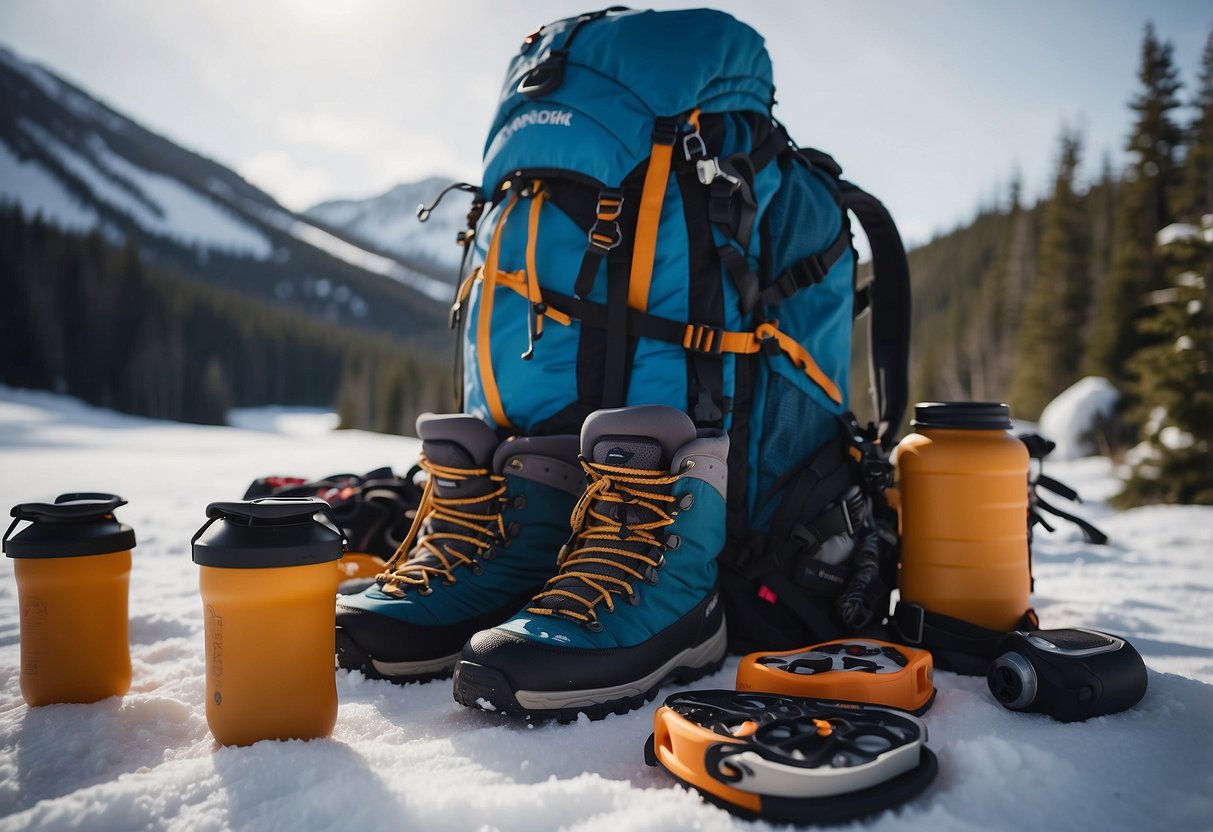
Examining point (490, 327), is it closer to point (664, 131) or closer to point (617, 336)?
point (617, 336)

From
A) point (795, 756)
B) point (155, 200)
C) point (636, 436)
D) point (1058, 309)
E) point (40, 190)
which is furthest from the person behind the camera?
point (155, 200)

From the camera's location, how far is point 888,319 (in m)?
2.43

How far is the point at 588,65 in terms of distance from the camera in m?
1.93

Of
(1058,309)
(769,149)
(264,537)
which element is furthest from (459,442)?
(1058,309)

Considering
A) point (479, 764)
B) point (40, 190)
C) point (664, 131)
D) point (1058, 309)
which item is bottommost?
point (479, 764)

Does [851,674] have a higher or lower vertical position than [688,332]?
lower

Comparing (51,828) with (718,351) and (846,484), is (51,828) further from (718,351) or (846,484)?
(846,484)

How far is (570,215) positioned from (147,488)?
5344mm

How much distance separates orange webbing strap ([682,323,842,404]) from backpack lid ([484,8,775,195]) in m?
0.46

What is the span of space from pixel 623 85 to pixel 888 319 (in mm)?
1225

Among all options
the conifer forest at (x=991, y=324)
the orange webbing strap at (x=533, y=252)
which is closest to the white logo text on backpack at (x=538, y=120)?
the orange webbing strap at (x=533, y=252)

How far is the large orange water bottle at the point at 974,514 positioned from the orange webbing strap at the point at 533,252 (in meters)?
1.03

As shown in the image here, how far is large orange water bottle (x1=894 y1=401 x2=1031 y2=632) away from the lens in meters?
1.67

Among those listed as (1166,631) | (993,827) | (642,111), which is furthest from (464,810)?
(1166,631)
